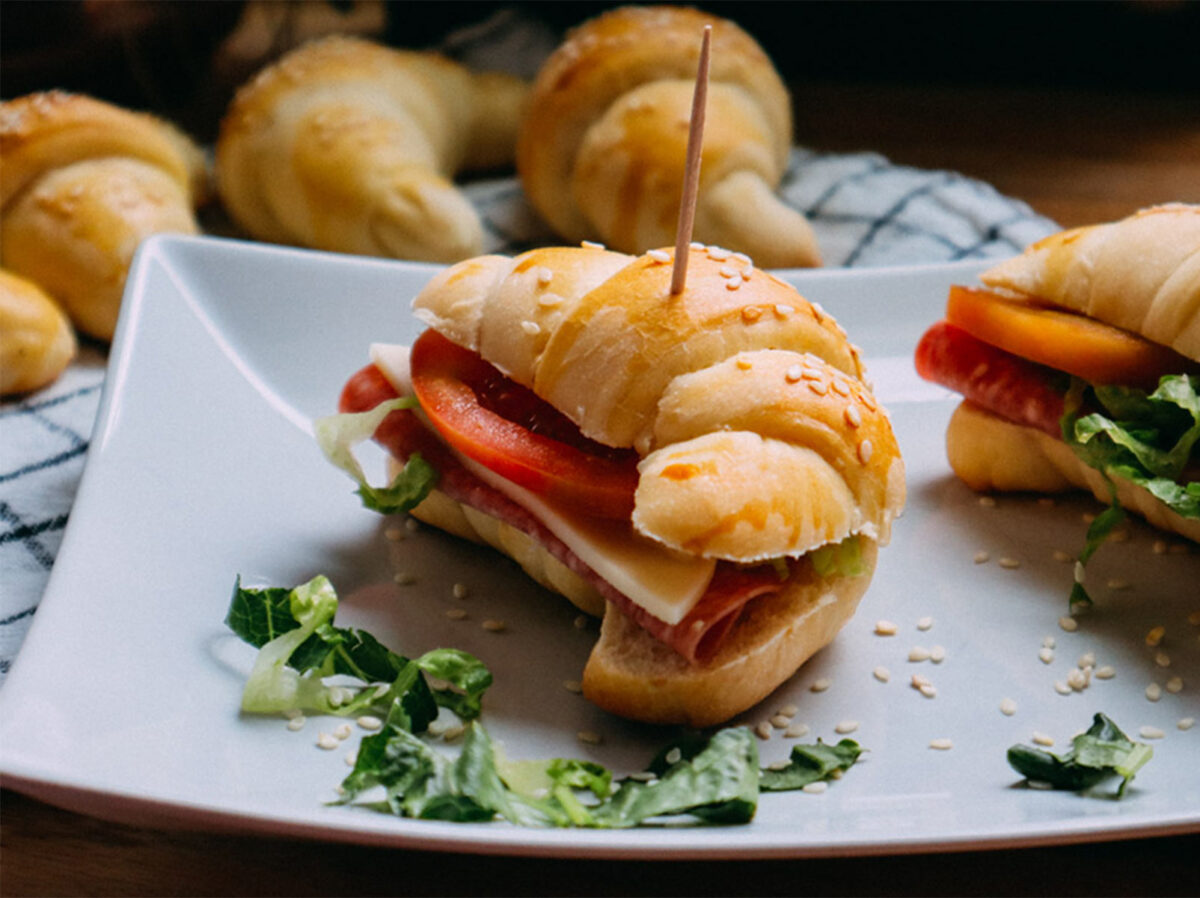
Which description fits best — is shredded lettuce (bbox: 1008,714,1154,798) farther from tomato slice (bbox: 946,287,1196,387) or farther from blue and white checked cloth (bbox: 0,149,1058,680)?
blue and white checked cloth (bbox: 0,149,1058,680)

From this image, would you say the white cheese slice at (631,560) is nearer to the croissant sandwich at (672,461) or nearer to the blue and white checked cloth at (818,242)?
the croissant sandwich at (672,461)

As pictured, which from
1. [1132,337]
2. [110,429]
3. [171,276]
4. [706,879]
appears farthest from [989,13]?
[706,879]

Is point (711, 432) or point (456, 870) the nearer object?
point (456, 870)

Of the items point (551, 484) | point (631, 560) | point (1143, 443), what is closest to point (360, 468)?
point (551, 484)

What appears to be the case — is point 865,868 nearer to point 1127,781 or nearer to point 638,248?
point 1127,781

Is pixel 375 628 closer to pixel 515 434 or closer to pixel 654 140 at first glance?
pixel 515 434

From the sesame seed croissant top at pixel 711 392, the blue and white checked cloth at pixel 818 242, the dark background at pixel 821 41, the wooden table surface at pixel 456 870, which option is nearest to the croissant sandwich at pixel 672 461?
the sesame seed croissant top at pixel 711 392
